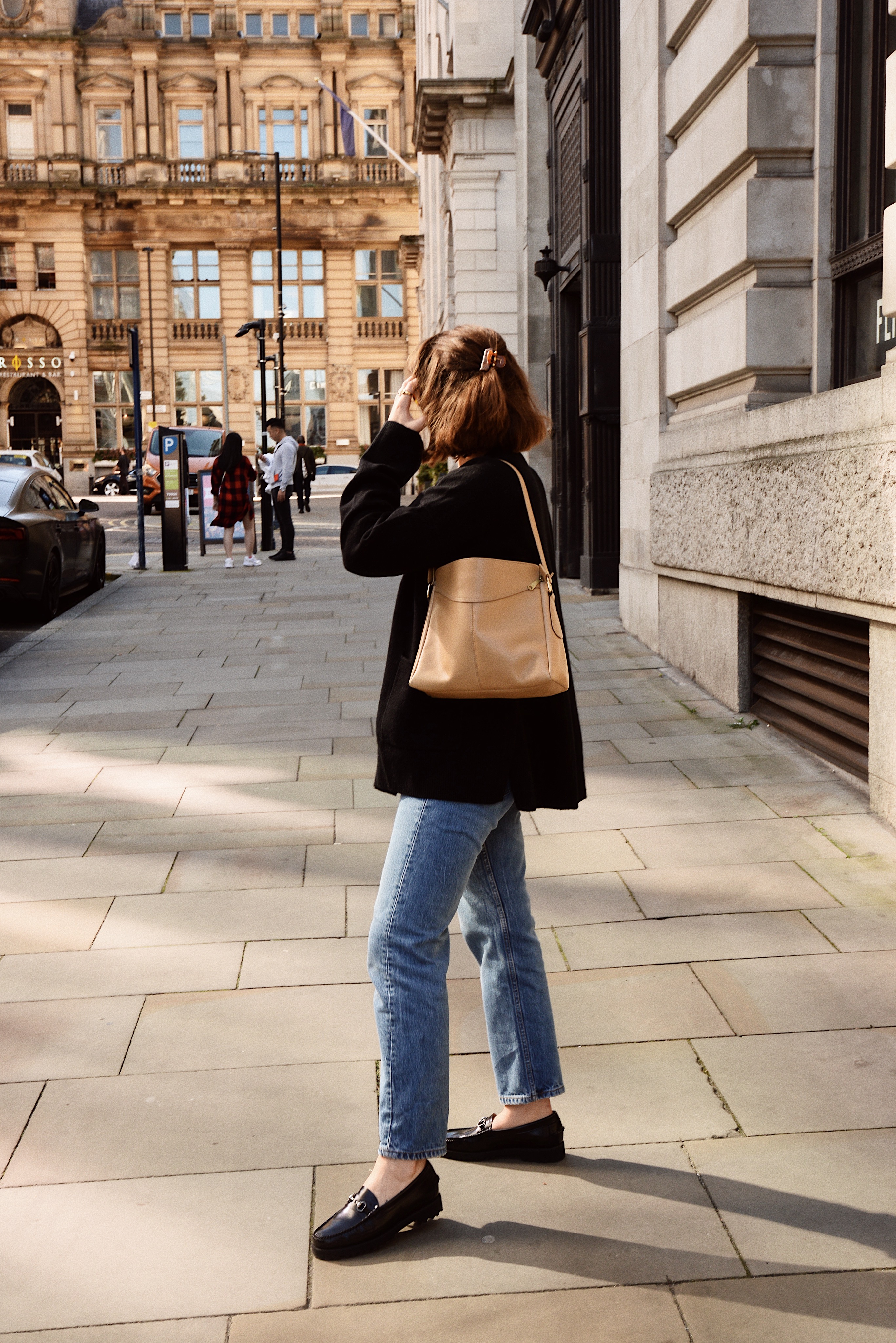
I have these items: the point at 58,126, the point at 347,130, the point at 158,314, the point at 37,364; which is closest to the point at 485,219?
the point at 347,130

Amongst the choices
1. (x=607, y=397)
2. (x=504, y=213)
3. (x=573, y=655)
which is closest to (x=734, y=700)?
(x=573, y=655)

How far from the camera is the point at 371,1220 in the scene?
2.67 metres

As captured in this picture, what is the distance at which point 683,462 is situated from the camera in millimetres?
8469

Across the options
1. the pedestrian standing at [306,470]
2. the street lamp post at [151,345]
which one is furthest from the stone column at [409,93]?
the pedestrian standing at [306,470]

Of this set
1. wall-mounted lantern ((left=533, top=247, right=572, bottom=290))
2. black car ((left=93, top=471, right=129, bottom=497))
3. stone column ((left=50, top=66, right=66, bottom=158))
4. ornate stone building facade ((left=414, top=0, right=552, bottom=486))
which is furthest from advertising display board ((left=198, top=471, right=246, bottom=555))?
stone column ((left=50, top=66, right=66, bottom=158))

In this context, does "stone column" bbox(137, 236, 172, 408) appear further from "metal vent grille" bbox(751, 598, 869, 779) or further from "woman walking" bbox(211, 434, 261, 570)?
"metal vent grille" bbox(751, 598, 869, 779)

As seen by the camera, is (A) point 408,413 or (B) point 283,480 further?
(B) point 283,480

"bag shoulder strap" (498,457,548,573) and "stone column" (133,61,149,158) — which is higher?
"stone column" (133,61,149,158)

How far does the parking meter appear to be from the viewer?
60.9ft

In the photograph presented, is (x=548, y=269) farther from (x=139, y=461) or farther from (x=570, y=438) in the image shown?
(x=139, y=461)

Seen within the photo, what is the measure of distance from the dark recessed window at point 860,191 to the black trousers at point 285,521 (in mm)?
13944

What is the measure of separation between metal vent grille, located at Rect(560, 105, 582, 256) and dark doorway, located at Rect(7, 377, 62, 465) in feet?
162

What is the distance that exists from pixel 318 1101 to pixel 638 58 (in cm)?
822

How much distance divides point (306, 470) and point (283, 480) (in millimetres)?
13786
